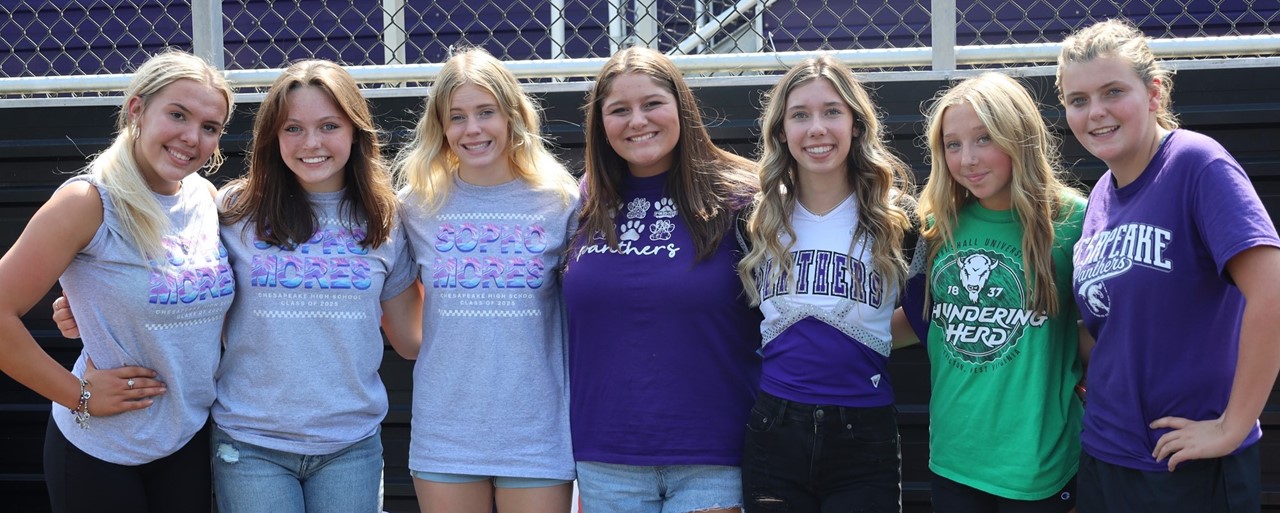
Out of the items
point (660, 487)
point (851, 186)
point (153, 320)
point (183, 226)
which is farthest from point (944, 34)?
point (153, 320)

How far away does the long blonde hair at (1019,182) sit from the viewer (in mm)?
2307

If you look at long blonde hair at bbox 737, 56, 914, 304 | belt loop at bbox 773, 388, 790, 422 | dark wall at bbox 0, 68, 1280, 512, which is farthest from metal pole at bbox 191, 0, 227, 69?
belt loop at bbox 773, 388, 790, 422

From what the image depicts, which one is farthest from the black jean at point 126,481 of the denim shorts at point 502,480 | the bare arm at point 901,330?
the bare arm at point 901,330

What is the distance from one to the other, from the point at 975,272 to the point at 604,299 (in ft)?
2.76

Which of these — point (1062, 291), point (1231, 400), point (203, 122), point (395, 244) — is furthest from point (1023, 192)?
point (203, 122)

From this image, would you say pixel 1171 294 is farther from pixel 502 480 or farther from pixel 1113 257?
pixel 502 480

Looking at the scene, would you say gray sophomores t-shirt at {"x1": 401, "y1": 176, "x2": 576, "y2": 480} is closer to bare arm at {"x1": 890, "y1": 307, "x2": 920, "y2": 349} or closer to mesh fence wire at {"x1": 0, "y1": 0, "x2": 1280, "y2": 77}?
bare arm at {"x1": 890, "y1": 307, "x2": 920, "y2": 349}

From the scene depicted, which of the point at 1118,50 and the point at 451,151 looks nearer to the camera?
the point at 1118,50

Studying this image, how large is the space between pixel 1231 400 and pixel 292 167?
209 centimetres

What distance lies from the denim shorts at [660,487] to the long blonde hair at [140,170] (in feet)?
3.66

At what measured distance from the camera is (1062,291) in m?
2.35

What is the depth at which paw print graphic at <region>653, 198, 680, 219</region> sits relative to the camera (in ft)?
8.21

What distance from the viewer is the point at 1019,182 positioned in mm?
2334

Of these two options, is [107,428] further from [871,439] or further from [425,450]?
[871,439]
